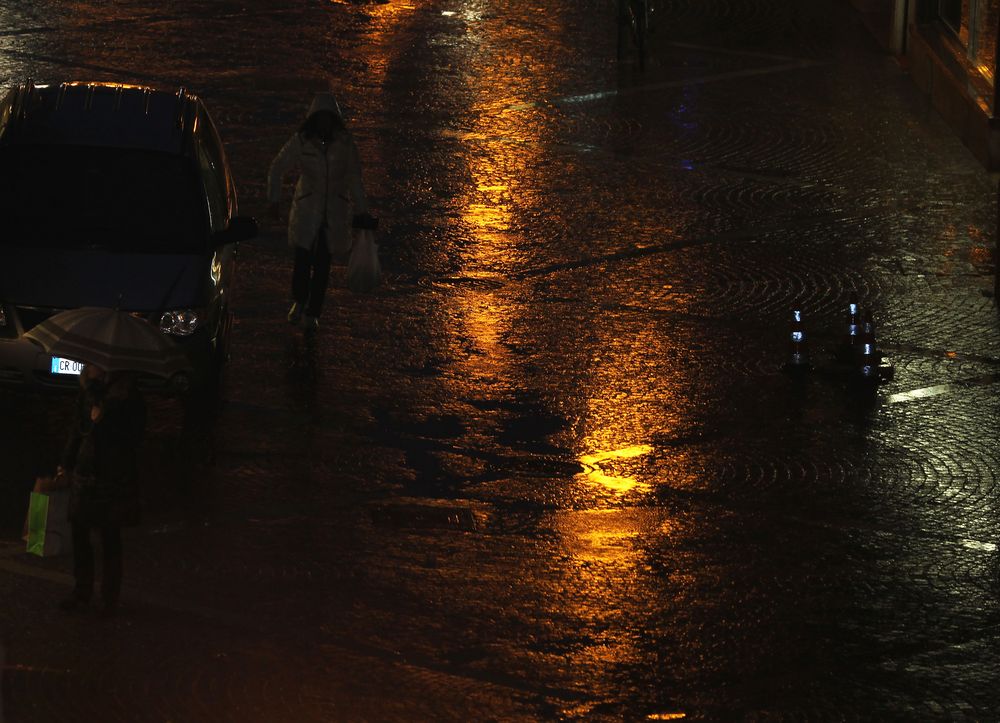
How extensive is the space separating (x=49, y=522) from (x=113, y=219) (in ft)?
11.7

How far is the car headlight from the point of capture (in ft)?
35.9

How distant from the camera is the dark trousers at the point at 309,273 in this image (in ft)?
43.1

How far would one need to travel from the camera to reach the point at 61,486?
8.33 m

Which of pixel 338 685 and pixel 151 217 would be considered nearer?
pixel 338 685

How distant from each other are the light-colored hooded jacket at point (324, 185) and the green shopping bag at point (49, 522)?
5.17 metres

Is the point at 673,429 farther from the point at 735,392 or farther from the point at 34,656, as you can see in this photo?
the point at 34,656

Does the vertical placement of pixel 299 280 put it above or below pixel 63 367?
below

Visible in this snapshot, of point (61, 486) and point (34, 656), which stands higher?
point (61, 486)

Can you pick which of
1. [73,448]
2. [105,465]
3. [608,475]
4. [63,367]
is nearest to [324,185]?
[63,367]

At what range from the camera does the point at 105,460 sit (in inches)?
324

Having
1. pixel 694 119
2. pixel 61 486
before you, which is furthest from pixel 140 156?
pixel 694 119


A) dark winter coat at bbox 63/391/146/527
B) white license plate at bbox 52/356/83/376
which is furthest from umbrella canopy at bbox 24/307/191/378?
white license plate at bbox 52/356/83/376

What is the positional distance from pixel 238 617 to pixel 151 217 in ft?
12.8

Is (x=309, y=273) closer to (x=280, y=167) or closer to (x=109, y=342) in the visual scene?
(x=280, y=167)
